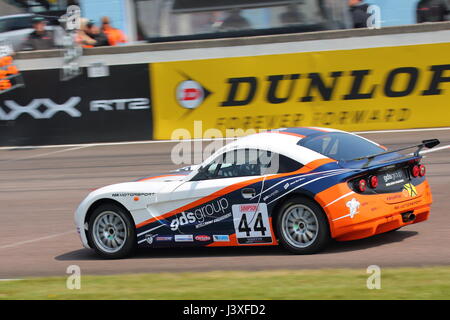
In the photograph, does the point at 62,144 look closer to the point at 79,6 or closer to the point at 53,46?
the point at 53,46

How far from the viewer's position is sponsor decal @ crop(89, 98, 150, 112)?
1998 centimetres

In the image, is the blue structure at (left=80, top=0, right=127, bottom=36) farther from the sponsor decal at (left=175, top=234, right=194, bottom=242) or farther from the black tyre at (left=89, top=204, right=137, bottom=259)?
the sponsor decal at (left=175, top=234, right=194, bottom=242)

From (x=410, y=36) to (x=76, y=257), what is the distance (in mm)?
11595

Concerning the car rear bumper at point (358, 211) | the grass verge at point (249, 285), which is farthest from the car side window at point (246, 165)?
the grass verge at point (249, 285)

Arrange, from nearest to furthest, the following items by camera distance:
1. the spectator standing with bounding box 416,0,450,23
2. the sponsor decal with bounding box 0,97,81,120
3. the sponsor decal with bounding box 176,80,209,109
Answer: the spectator standing with bounding box 416,0,450,23 → the sponsor decal with bounding box 176,80,209,109 → the sponsor decal with bounding box 0,97,81,120

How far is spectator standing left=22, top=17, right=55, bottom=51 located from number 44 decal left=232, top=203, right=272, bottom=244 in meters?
15.2

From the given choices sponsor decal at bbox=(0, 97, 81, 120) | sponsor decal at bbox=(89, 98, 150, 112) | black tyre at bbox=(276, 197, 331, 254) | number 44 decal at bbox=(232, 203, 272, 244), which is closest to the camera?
black tyre at bbox=(276, 197, 331, 254)

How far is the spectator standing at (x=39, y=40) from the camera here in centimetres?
2220

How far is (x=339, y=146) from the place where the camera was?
27.5 feet

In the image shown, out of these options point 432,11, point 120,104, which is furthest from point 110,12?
Answer: point 432,11

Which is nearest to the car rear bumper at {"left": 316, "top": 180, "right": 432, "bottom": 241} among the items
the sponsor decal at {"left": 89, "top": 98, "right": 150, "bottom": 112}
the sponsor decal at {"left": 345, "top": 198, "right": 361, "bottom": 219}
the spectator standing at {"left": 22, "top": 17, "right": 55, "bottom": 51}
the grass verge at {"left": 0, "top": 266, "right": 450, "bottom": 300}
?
the sponsor decal at {"left": 345, "top": 198, "right": 361, "bottom": 219}

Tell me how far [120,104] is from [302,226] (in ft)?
41.8

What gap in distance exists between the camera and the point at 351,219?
309 inches

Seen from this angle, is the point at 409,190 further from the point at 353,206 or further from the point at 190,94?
the point at 190,94
